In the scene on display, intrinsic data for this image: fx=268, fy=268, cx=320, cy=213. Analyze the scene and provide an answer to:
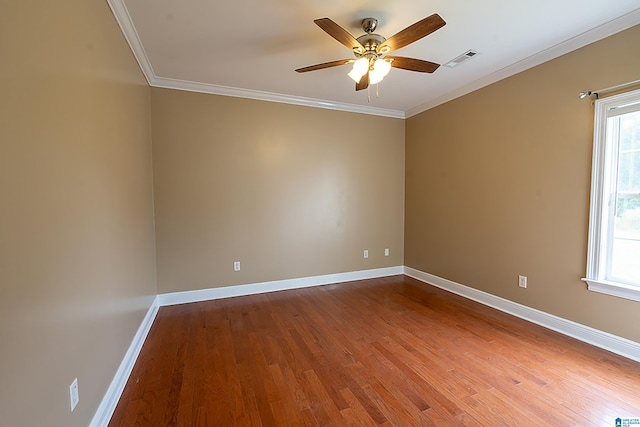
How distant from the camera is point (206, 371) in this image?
2.03m

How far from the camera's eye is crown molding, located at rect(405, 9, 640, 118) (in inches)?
81.7

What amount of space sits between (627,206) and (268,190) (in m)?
3.56

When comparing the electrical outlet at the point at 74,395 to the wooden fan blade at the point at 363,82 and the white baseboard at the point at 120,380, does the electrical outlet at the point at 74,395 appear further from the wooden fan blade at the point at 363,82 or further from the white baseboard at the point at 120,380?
the wooden fan blade at the point at 363,82

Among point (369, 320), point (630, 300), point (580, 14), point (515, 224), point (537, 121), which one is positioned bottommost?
point (369, 320)

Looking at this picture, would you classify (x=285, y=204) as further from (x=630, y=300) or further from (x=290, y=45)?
(x=630, y=300)

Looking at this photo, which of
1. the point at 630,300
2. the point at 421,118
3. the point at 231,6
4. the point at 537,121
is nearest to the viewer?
the point at 231,6

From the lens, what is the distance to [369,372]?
78.8 inches

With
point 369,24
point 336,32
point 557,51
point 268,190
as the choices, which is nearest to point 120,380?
point 268,190

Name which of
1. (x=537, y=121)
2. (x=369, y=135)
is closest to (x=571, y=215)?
(x=537, y=121)

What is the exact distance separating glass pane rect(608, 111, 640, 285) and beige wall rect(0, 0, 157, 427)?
148 inches

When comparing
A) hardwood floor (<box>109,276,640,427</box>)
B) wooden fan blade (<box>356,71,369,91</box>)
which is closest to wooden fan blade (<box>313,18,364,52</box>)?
wooden fan blade (<box>356,71,369,91</box>)

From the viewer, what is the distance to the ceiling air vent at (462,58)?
8.46 ft

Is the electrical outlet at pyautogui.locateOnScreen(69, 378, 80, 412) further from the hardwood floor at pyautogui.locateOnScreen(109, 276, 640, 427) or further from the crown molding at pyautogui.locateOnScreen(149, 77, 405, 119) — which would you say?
the crown molding at pyautogui.locateOnScreen(149, 77, 405, 119)

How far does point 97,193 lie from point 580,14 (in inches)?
142
